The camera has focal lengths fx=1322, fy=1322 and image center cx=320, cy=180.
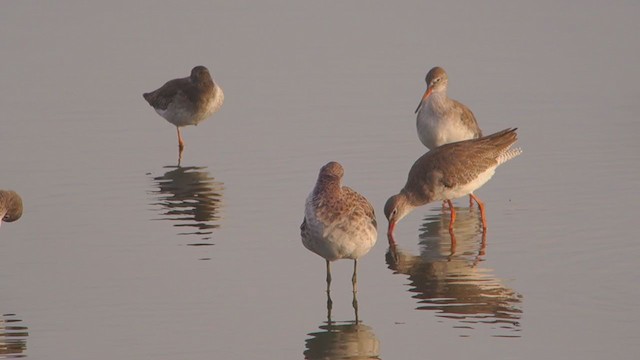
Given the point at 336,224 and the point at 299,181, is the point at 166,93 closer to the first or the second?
the point at 299,181

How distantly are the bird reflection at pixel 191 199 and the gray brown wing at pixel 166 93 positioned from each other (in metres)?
2.18

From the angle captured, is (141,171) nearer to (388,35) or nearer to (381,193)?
(381,193)

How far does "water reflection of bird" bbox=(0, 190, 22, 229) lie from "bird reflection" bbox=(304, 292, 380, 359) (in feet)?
14.4

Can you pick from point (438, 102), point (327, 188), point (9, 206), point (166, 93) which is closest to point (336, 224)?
point (327, 188)

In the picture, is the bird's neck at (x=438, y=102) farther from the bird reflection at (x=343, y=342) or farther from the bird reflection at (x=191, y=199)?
the bird reflection at (x=343, y=342)

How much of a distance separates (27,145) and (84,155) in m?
1.00

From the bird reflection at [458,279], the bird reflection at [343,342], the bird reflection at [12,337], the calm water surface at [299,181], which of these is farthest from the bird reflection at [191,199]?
the bird reflection at [343,342]

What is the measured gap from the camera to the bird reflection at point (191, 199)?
15938 millimetres

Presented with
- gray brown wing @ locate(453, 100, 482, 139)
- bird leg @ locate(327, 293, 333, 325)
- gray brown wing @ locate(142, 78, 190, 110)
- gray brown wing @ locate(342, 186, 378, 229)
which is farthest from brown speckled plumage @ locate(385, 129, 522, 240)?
gray brown wing @ locate(142, 78, 190, 110)

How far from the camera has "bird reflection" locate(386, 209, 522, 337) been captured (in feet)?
41.0

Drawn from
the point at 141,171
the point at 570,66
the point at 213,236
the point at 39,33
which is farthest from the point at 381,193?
the point at 39,33

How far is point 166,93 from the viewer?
826 inches

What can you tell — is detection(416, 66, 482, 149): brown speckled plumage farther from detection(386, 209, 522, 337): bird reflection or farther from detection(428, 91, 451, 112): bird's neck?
detection(386, 209, 522, 337): bird reflection

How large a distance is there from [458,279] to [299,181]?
4260mm
